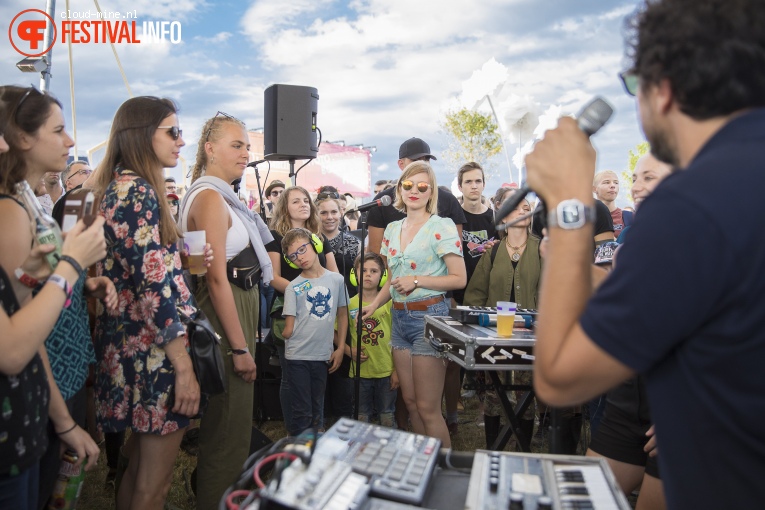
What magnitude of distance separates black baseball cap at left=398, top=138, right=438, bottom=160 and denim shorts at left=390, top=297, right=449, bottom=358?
2221 millimetres

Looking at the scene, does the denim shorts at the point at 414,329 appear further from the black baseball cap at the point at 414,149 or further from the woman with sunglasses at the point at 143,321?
the black baseball cap at the point at 414,149

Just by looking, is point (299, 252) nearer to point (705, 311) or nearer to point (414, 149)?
point (414, 149)

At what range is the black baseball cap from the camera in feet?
17.7

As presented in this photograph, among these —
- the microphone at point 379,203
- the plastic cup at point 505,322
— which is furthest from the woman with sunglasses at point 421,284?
the plastic cup at point 505,322

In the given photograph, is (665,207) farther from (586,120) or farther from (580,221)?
(586,120)

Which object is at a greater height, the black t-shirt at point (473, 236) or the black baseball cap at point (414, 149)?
the black baseball cap at point (414, 149)

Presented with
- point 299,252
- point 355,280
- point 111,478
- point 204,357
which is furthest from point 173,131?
point 355,280

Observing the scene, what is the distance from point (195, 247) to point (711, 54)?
6.82ft

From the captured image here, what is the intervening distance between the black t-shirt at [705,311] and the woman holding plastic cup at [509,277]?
3271 mm

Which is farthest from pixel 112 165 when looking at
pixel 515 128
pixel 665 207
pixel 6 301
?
pixel 515 128

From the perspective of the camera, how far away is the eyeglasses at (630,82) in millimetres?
1005

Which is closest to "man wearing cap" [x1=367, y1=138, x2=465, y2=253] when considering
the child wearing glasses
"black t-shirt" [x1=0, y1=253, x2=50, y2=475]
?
the child wearing glasses

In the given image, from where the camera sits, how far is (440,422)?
335 cm

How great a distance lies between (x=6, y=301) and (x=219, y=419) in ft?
4.55
